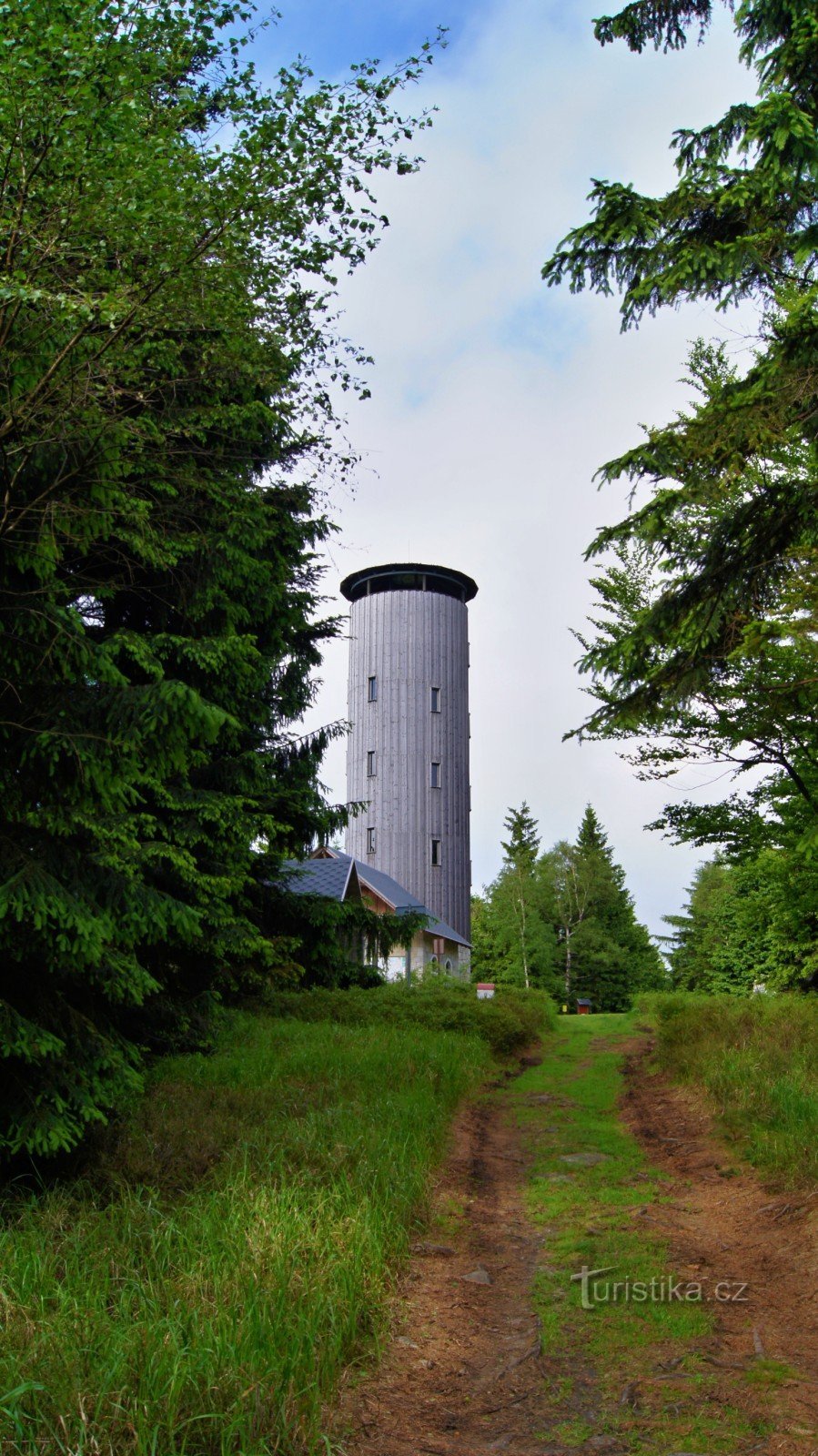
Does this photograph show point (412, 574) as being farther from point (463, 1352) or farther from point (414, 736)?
point (463, 1352)

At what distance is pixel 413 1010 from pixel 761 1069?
6835mm

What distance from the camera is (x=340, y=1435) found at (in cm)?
359

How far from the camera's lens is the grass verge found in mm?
3676

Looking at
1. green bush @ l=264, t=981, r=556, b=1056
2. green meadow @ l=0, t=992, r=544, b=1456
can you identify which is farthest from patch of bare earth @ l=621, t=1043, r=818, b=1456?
green bush @ l=264, t=981, r=556, b=1056

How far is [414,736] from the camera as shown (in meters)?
34.9

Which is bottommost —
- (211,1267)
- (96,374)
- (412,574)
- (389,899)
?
(211,1267)

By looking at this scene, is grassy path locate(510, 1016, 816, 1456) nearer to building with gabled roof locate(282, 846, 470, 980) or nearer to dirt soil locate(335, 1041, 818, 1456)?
dirt soil locate(335, 1041, 818, 1456)

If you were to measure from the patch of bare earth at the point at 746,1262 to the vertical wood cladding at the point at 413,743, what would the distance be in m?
25.6

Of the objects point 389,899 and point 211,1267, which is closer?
point 211,1267

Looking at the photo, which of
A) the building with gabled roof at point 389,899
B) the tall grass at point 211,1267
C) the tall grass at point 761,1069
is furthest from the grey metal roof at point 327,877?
the tall grass at point 211,1267

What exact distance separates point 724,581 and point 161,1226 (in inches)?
264

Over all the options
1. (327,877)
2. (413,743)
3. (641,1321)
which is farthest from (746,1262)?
(413,743)

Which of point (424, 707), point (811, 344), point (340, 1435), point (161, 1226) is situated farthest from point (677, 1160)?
point (424, 707)

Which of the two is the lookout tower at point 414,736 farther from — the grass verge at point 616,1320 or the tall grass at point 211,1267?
the tall grass at point 211,1267
